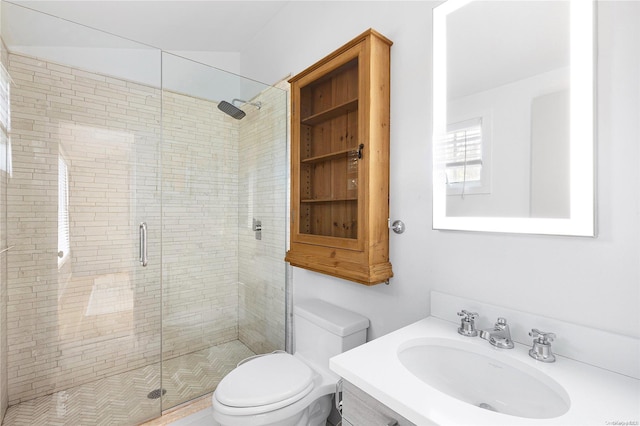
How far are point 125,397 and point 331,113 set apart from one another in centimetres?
201

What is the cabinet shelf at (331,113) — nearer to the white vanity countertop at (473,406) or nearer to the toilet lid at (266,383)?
the white vanity countertop at (473,406)

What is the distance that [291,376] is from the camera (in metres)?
1.32

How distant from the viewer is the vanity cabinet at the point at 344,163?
1287 mm

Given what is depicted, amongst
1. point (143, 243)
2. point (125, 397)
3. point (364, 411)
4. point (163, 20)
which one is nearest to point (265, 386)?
point (364, 411)

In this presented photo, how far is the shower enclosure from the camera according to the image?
156cm

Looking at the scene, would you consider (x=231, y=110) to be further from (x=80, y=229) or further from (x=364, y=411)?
(x=364, y=411)

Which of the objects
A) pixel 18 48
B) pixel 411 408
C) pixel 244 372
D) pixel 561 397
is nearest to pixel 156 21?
pixel 18 48

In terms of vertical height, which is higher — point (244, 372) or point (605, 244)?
point (605, 244)

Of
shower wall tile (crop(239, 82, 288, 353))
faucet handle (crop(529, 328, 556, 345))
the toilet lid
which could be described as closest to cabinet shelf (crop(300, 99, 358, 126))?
shower wall tile (crop(239, 82, 288, 353))

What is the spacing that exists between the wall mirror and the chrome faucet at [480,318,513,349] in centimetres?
31

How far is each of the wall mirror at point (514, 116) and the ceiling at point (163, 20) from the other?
1530 mm

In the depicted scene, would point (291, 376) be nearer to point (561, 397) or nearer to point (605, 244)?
point (561, 397)

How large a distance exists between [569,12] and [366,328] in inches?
54.3

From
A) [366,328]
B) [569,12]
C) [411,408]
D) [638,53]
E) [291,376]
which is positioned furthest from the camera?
[366,328]
